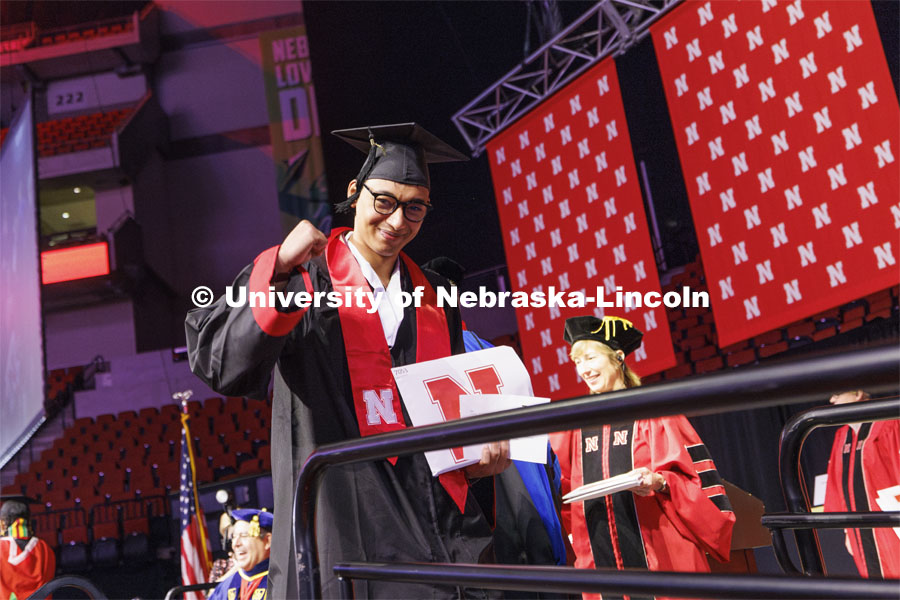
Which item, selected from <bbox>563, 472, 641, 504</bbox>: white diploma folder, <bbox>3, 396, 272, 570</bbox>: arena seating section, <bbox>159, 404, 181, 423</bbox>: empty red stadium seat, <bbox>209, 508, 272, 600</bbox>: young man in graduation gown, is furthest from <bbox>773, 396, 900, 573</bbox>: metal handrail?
<bbox>159, 404, 181, 423</bbox>: empty red stadium seat

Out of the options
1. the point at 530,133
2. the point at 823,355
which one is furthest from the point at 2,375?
the point at 823,355

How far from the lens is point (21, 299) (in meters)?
6.57

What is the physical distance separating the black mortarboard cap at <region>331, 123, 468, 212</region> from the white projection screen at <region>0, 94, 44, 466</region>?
5397 mm

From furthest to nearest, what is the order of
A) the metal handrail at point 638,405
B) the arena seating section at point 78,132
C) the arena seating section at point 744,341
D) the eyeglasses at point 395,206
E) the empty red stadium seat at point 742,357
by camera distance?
the arena seating section at point 78,132 → the empty red stadium seat at point 742,357 → the arena seating section at point 744,341 → the eyeglasses at point 395,206 → the metal handrail at point 638,405

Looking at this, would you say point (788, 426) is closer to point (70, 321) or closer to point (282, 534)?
point (282, 534)

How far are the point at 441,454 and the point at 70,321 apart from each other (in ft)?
48.5

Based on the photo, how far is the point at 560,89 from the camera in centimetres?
825

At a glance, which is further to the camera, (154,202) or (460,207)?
(154,202)

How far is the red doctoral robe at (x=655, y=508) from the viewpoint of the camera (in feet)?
8.68

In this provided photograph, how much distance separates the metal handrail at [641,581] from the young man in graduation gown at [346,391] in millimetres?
186

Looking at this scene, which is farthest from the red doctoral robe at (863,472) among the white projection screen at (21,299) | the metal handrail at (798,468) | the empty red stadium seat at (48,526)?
the empty red stadium seat at (48,526)

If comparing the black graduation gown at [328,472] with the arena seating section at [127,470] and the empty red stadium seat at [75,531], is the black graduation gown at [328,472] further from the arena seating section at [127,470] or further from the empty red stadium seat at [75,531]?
the empty red stadium seat at [75,531]

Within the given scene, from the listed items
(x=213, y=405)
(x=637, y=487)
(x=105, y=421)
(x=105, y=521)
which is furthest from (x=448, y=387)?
(x=105, y=421)

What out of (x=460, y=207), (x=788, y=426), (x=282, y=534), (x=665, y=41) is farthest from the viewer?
(x=460, y=207)
